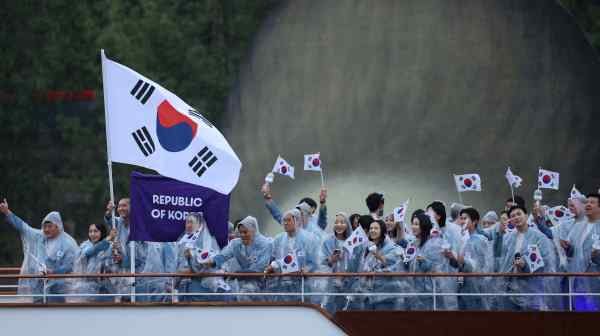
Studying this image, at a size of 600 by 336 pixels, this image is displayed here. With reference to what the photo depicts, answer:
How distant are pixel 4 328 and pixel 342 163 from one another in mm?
10235

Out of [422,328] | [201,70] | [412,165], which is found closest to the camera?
[422,328]

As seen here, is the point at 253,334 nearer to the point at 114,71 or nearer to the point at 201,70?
the point at 114,71

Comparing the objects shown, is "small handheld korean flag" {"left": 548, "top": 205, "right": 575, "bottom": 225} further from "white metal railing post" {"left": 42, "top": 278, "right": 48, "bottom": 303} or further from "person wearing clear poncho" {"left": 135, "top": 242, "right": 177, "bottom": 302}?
"white metal railing post" {"left": 42, "top": 278, "right": 48, "bottom": 303}

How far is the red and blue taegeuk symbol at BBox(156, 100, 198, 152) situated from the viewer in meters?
16.9

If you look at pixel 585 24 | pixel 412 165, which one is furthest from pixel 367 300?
pixel 585 24

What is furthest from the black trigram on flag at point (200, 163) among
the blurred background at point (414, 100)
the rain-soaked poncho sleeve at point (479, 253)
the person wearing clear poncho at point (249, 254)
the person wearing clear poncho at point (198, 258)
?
the blurred background at point (414, 100)

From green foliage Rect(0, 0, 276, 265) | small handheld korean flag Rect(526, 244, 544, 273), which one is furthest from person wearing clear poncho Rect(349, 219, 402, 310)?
green foliage Rect(0, 0, 276, 265)

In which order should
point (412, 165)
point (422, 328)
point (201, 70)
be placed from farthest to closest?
point (201, 70) < point (412, 165) < point (422, 328)

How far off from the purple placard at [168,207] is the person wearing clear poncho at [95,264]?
666mm

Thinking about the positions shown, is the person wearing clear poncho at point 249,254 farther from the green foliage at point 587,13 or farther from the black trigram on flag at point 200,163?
the green foliage at point 587,13

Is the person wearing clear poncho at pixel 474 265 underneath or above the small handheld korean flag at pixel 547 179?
underneath

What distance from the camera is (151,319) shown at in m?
16.5

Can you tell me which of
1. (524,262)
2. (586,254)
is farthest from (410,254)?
(586,254)

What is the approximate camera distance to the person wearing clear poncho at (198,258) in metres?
16.7
